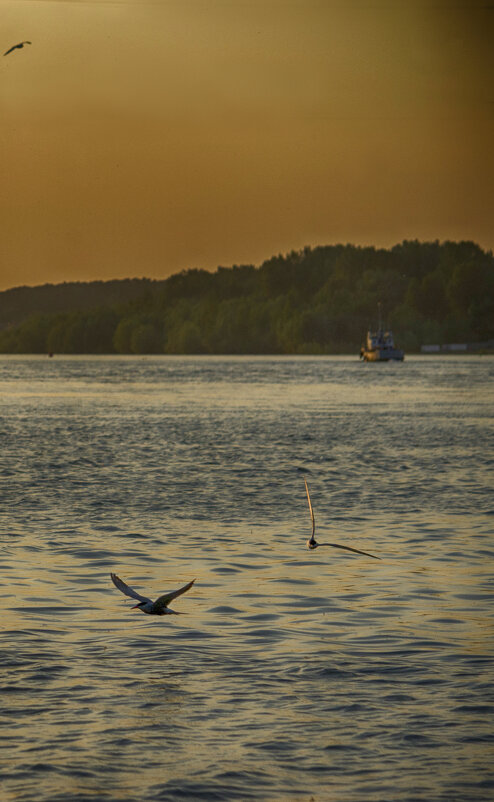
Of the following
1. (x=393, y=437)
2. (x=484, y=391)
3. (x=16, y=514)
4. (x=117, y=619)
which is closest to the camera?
(x=117, y=619)

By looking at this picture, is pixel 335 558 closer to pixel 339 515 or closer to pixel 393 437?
pixel 339 515

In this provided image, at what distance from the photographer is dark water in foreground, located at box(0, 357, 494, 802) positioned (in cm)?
1084

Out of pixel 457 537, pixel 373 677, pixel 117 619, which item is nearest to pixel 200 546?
pixel 457 537

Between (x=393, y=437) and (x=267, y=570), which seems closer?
(x=267, y=570)

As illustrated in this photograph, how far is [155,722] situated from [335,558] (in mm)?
11026

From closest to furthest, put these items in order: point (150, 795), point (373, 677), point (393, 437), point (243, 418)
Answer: point (150, 795) < point (373, 677) < point (393, 437) < point (243, 418)

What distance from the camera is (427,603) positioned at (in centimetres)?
1819

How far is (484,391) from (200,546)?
116152 mm

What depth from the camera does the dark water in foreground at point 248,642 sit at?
10836mm

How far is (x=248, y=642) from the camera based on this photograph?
50.9 feet

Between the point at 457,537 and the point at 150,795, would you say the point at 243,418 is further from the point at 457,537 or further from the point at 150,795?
the point at 150,795

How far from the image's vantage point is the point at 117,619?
16.9 m

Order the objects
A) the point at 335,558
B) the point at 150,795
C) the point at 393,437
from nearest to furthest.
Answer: the point at 150,795 → the point at 335,558 → the point at 393,437

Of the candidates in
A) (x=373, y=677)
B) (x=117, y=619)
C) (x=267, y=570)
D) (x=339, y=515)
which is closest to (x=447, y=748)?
(x=373, y=677)
